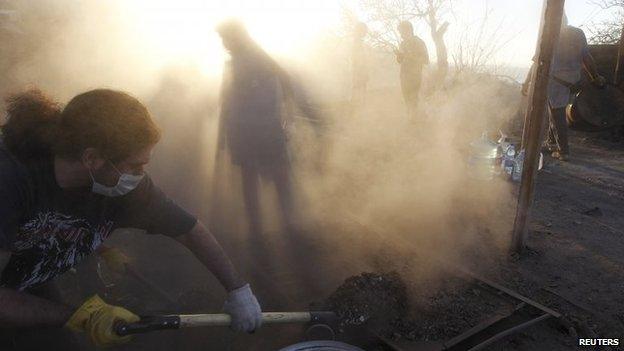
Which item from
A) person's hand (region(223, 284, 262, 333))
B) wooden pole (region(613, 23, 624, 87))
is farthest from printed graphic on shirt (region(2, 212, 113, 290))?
wooden pole (region(613, 23, 624, 87))

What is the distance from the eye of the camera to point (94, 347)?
2914 mm

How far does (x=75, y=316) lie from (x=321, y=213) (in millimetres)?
3245

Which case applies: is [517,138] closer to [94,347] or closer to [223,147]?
[223,147]

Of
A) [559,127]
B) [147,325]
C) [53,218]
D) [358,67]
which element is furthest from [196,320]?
[358,67]

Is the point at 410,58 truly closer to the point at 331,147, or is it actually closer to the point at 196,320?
the point at 331,147

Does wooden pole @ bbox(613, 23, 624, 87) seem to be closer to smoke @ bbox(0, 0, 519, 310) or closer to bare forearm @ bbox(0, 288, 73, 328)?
smoke @ bbox(0, 0, 519, 310)

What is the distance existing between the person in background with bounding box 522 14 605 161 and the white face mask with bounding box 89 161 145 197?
239 inches

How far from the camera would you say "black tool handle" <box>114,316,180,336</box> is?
185 centimetres

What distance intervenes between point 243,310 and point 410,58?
24.7 ft

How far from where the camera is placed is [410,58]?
8.77 metres

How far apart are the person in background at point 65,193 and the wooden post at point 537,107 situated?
8.87 feet

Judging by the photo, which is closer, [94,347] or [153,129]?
[153,129]

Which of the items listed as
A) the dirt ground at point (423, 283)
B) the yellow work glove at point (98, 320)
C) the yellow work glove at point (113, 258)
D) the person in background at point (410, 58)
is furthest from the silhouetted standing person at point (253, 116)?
the person in background at point (410, 58)

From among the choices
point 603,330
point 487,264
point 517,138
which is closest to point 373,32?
point 517,138
